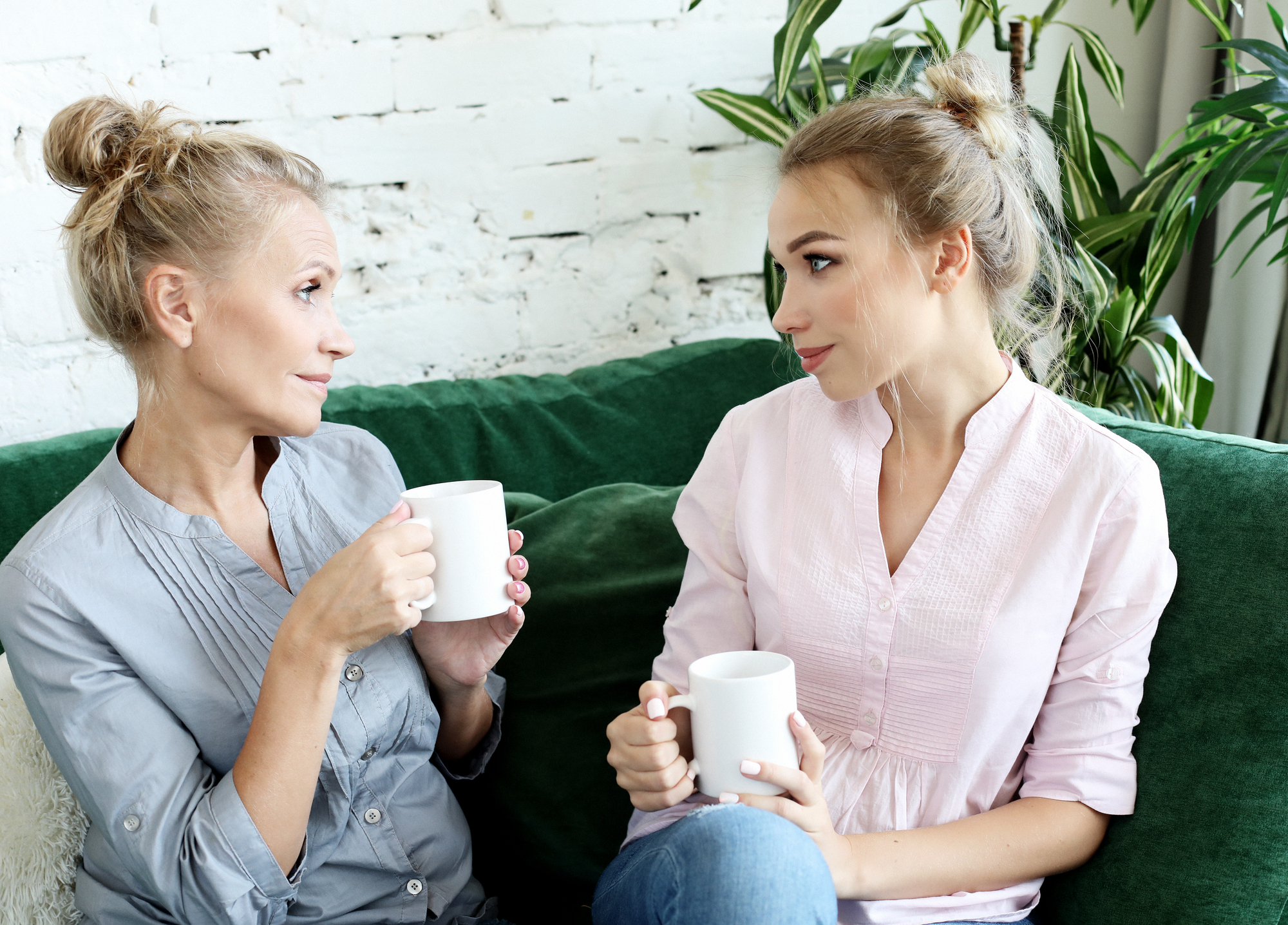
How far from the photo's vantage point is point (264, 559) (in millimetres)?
1064

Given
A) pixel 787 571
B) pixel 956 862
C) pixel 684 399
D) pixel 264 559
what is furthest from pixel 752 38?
pixel 956 862

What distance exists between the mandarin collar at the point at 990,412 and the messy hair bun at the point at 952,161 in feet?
0.26

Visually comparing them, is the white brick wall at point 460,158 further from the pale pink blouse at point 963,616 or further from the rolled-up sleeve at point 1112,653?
the rolled-up sleeve at point 1112,653

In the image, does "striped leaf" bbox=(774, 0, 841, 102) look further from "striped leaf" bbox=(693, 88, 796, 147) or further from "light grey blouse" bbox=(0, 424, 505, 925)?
"light grey blouse" bbox=(0, 424, 505, 925)

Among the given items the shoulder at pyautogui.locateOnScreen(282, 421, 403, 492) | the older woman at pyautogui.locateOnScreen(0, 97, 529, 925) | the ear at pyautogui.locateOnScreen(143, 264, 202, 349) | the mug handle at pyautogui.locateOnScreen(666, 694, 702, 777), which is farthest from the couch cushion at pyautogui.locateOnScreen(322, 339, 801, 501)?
the mug handle at pyautogui.locateOnScreen(666, 694, 702, 777)

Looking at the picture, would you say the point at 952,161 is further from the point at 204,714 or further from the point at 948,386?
the point at 204,714

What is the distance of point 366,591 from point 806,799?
1.37ft

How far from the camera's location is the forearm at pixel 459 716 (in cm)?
116

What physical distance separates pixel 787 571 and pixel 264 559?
1.79 ft

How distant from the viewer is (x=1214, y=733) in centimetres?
93

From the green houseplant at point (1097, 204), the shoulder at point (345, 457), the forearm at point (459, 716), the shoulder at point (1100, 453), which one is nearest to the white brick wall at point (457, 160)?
the green houseplant at point (1097, 204)

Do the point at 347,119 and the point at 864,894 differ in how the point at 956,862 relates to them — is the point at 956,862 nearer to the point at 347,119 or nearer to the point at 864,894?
the point at 864,894

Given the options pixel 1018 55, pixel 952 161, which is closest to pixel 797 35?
pixel 1018 55

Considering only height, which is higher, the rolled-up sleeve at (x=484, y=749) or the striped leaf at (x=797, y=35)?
the striped leaf at (x=797, y=35)
